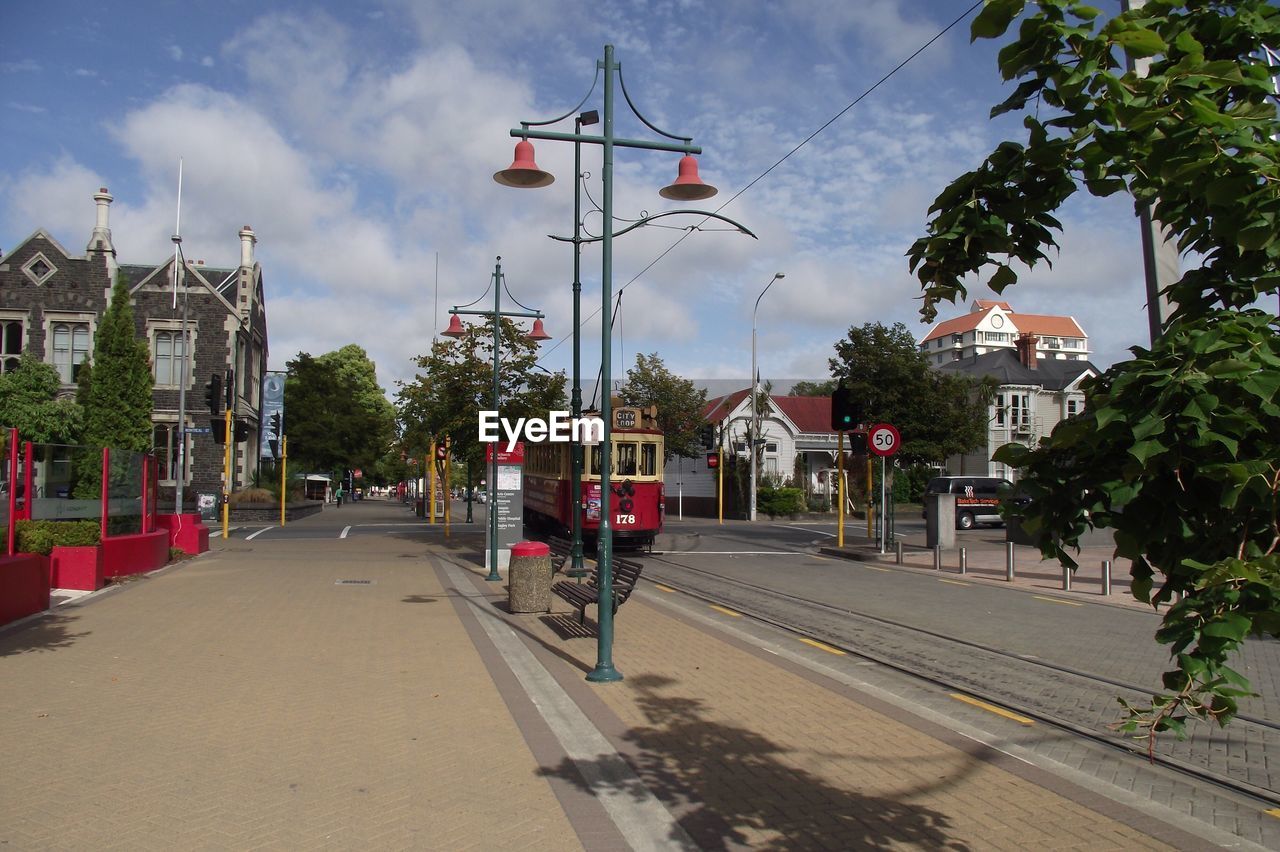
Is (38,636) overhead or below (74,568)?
below

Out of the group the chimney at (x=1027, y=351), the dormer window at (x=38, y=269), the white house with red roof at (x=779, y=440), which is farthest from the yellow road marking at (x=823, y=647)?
the chimney at (x=1027, y=351)

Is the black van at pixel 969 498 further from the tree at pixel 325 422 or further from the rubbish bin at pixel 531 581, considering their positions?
the tree at pixel 325 422

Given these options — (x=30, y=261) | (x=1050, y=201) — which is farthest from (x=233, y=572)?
(x=30, y=261)

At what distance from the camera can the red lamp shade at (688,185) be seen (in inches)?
427

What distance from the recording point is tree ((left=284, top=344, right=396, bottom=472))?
6912 centimetres

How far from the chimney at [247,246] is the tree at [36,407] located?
1196 cm

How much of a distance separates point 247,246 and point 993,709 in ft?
145

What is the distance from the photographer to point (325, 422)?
69.6 meters

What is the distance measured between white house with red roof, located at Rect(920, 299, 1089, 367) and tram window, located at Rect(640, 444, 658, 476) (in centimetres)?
9440

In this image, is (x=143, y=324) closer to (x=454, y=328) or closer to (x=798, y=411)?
Answer: (x=454, y=328)

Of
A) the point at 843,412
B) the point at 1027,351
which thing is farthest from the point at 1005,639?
the point at 1027,351

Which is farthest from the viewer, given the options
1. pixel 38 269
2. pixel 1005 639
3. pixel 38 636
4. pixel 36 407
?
pixel 38 269

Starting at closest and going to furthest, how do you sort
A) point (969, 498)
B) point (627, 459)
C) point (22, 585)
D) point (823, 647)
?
1. point (823, 647)
2. point (22, 585)
3. point (627, 459)
4. point (969, 498)

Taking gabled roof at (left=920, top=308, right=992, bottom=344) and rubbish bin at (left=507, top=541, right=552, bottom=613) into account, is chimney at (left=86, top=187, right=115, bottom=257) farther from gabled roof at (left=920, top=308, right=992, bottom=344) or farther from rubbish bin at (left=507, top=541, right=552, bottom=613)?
gabled roof at (left=920, top=308, right=992, bottom=344)
